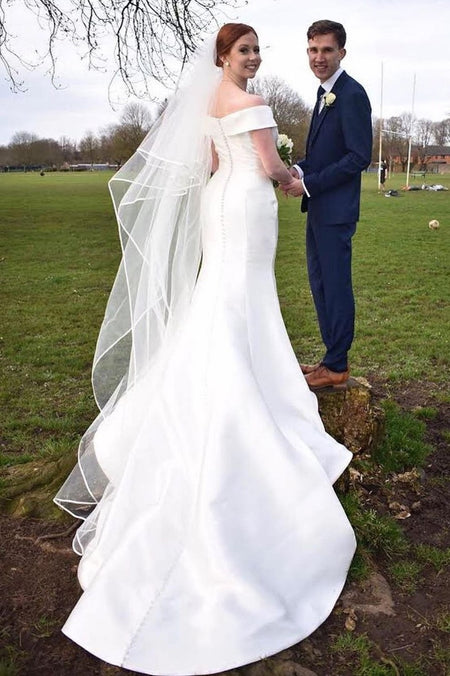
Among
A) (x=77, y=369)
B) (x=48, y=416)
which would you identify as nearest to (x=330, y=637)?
(x=48, y=416)

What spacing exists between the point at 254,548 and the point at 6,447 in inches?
132

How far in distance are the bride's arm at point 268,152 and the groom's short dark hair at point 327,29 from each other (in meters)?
A: 0.81

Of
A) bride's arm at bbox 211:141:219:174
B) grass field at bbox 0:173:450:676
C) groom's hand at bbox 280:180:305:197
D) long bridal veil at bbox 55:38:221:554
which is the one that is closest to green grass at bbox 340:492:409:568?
grass field at bbox 0:173:450:676

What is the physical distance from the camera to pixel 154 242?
14.5 feet

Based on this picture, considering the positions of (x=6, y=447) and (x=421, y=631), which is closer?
(x=421, y=631)

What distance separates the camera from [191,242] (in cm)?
457

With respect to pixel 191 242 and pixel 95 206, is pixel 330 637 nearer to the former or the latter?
pixel 191 242

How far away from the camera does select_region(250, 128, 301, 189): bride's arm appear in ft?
14.2

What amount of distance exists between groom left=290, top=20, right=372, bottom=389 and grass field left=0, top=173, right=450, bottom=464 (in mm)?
2665

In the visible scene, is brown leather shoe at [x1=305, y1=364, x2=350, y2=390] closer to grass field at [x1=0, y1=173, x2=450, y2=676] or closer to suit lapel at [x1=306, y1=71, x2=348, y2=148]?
grass field at [x1=0, y1=173, x2=450, y2=676]

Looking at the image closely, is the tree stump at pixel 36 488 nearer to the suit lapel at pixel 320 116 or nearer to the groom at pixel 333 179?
the groom at pixel 333 179

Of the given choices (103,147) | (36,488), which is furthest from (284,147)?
(103,147)

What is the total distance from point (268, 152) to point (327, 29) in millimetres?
954

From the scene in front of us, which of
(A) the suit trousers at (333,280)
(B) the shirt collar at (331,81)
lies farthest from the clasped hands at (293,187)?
(B) the shirt collar at (331,81)
